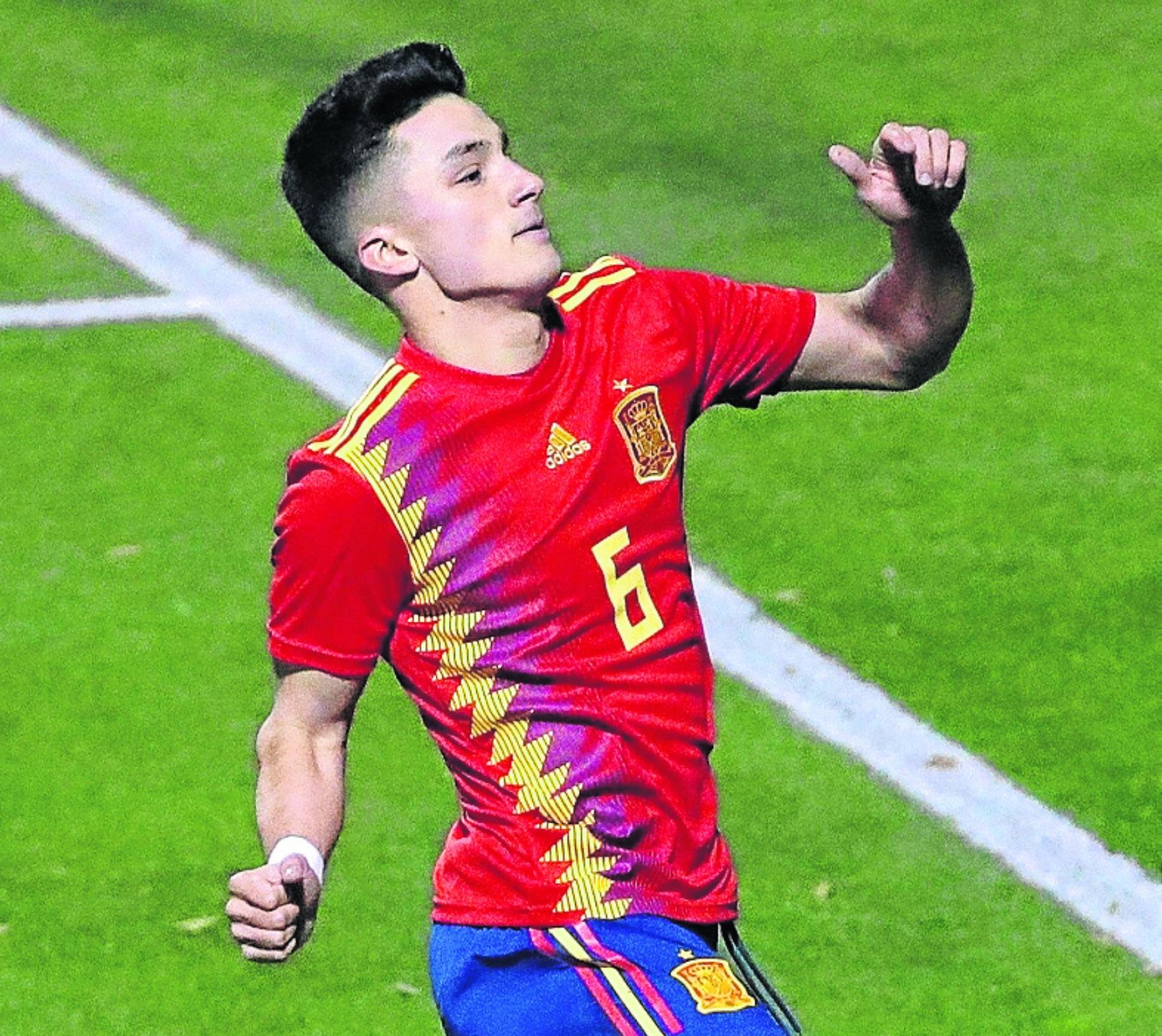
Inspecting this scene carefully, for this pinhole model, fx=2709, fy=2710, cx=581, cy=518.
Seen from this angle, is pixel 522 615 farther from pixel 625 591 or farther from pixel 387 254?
pixel 387 254

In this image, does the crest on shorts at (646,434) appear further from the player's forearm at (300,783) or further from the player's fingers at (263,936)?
the player's fingers at (263,936)

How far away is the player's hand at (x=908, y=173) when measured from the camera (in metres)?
4.82

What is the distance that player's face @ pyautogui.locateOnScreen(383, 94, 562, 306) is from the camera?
487 centimetres

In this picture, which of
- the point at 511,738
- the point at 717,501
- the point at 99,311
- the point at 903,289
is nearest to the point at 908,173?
the point at 903,289

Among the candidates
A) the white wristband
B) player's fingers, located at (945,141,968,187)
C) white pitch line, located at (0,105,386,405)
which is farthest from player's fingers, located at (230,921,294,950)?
white pitch line, located at (0,105,386,405)

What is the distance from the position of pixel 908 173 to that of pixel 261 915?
178 centimetres

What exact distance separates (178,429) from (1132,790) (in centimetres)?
402

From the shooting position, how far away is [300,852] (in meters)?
4.62

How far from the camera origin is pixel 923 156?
482 centimetres

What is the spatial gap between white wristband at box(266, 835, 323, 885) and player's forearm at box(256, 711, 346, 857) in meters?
0.03

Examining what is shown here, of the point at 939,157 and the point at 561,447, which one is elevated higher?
the point at 939,157

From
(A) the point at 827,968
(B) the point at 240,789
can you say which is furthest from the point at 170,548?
(A) the point at 827,968

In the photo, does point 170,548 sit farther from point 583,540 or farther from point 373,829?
point 583,540

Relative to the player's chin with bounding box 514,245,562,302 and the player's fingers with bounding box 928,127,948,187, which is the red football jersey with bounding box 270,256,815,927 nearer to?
the player's chin with bounding box 514,245,562,302
